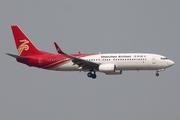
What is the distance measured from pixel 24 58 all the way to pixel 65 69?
6800 mm

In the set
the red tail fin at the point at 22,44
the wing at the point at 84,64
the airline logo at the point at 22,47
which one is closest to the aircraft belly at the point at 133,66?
the wing at the point at 84,64

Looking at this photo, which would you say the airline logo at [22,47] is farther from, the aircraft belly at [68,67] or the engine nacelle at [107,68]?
the engine nacelle at [107,68]

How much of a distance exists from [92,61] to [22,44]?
1265 cm

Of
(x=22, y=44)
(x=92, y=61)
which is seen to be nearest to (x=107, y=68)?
(x=92, y=61)

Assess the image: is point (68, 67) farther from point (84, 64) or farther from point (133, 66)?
point (133, 66)

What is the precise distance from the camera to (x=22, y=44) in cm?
8350

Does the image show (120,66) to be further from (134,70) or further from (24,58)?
(24,58)

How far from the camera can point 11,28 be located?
278ft

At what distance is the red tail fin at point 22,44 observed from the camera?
82562mm

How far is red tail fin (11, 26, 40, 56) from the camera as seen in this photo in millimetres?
82562

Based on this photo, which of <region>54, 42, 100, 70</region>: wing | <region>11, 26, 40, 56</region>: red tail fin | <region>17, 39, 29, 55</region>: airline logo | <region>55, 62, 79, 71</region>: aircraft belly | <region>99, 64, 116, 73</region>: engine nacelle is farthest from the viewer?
<region>17, 39, 29, 55</region>: airline logo

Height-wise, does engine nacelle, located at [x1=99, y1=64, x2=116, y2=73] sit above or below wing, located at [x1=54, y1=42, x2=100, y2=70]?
below

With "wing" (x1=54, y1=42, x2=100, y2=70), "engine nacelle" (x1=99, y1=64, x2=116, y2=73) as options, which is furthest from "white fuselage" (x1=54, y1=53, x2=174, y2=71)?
"wing" (x1=54, y1=42, x2=100, y2=70)

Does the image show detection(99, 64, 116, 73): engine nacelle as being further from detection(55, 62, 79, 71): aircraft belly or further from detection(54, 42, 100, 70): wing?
detection(55, 62, 79, 71): aircraft belly
